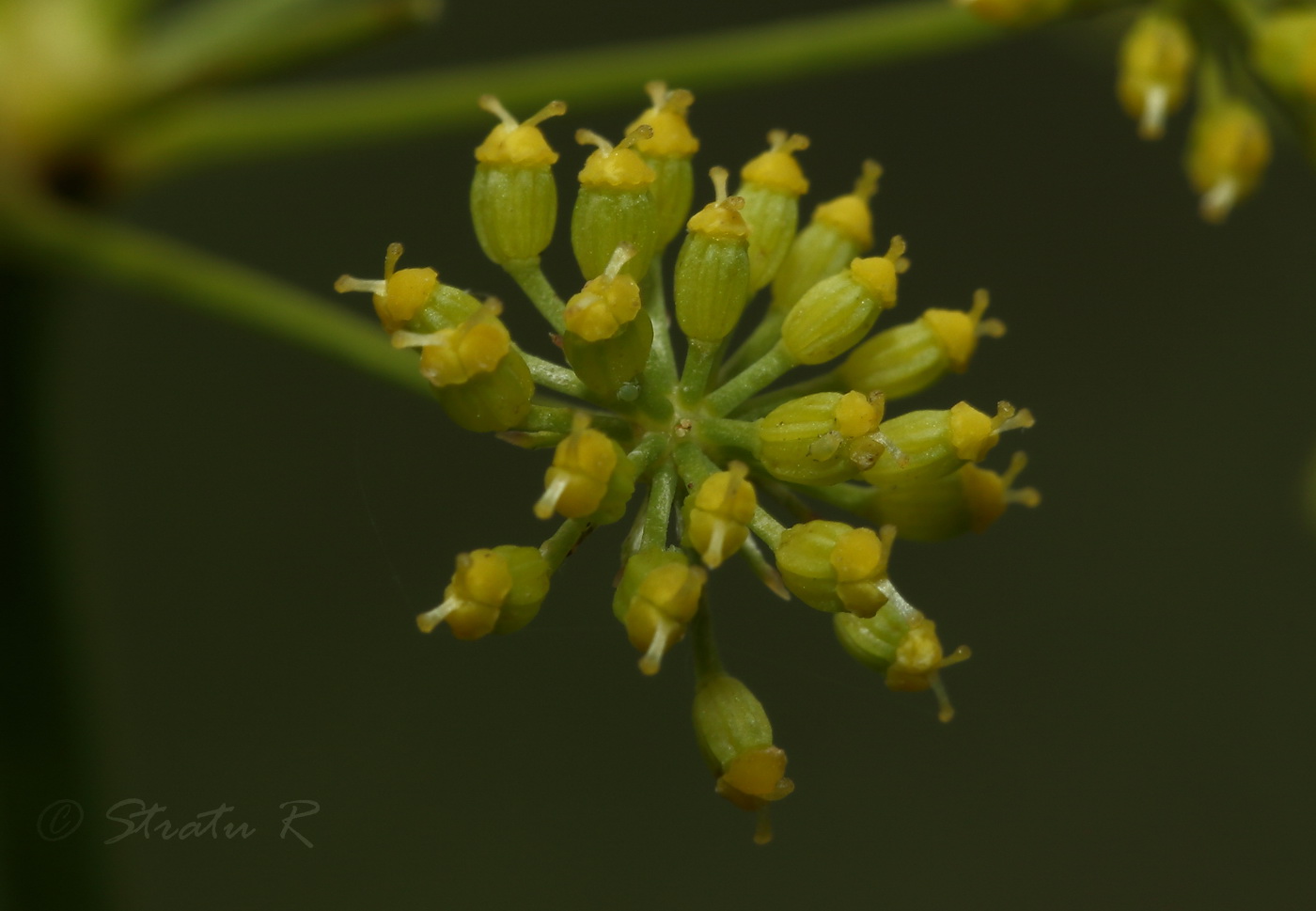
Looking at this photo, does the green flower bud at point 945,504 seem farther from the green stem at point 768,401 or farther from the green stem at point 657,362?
the green stem at point 657,362

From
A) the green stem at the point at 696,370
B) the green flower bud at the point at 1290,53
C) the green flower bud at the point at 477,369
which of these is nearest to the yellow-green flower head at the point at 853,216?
the green stem at the point at 696,370

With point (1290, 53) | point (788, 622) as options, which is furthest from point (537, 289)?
point (788, 622)

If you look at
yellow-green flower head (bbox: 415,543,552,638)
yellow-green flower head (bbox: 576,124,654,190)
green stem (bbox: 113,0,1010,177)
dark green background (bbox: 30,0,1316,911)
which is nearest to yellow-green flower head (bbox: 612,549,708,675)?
yellow-green flower head (bbox: 415,543,552,638)

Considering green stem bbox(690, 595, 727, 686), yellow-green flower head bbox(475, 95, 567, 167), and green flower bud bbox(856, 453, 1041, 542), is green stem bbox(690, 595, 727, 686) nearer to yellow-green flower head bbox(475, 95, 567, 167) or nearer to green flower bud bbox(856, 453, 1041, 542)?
green flower bud bbox(856, 453, 1041, 542)

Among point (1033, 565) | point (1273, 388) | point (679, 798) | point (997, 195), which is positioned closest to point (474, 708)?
point (679, 798)

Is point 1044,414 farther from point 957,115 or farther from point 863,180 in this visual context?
point 863,180

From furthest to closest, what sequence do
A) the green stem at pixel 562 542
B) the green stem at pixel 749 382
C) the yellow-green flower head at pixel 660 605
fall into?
1. the green stem at pixel 749 382
2. the green stem at pixel 562 542
3. the yellow-green flower head at pixel 660 605
